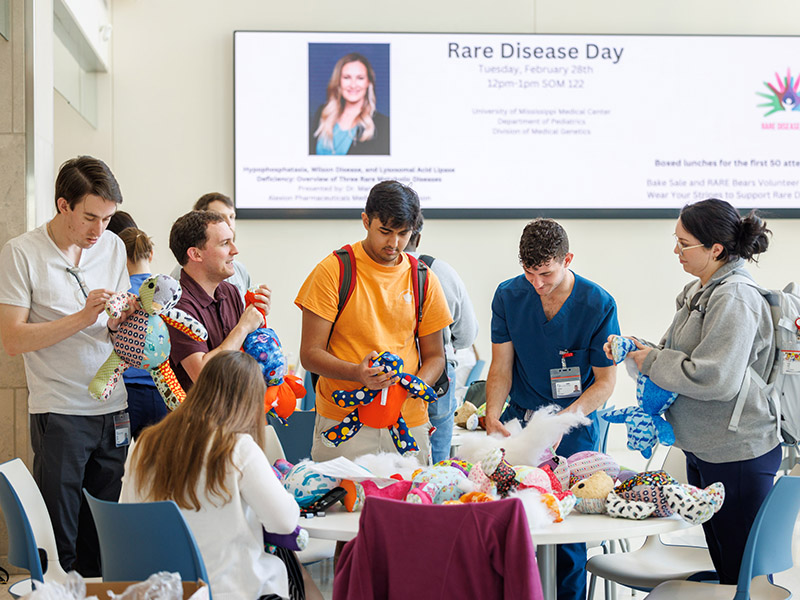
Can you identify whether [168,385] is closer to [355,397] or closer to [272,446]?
[355,397]

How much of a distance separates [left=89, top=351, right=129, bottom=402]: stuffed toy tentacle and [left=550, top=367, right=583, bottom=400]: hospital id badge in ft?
5.00

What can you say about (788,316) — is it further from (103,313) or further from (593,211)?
(593,211)

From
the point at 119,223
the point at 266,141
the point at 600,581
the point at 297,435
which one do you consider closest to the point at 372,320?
the point at 297,435

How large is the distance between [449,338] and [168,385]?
1.56 metres

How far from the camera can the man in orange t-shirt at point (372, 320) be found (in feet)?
9.07

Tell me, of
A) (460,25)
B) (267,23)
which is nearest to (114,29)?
(267,23)

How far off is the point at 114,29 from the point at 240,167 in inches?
57.4

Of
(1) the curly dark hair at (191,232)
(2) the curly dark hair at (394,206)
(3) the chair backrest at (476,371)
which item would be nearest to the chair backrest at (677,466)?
(2) the curly dark hair at (394,206)

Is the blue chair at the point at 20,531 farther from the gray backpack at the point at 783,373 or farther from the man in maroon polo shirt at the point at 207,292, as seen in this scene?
the gray backpack at the point at 783,373

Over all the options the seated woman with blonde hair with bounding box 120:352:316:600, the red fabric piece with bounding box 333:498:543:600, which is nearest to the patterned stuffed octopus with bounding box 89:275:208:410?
the seated woman with blonde hair with bounding box 120:352:316:600

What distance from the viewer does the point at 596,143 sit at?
21.6ft

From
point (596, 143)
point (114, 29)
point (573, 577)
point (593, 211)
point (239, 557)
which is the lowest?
point (573, 577)

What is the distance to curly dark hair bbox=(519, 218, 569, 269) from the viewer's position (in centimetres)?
282

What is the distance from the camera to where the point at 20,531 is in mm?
2240
